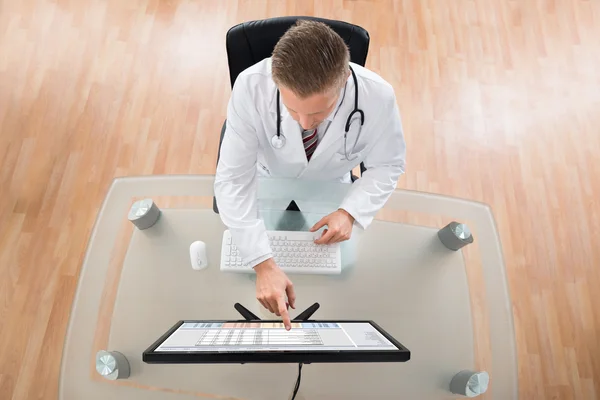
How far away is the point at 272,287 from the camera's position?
46.4 inches

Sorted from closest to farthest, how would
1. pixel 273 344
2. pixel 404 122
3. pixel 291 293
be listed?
pixel 273 344, pixel 291 293, pixel 404 122

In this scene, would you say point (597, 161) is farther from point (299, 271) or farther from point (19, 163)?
point (19, 163)

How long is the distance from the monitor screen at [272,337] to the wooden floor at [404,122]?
129 centimetres

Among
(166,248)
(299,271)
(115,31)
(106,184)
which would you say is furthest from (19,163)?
(299,271)

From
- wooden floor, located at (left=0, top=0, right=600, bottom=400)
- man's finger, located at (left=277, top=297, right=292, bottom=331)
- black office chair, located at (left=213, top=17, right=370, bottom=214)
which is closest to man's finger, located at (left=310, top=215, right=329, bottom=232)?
man's finger, located at (left=277, top=297, right=292, bottom=331)

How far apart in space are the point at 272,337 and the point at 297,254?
0.36m

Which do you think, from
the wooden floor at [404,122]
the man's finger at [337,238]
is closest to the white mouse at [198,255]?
the man's finger at [337,238]

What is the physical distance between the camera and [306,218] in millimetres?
1439

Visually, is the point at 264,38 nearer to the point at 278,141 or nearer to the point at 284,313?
the point at 278,141

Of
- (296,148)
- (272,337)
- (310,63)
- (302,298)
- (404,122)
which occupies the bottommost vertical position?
(302,298)

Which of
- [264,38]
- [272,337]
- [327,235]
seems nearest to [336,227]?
[327,235]

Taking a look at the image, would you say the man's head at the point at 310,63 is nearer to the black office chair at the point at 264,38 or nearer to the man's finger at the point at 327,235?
the black office chair at the point at 264,38

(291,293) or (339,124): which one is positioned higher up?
(339,124)

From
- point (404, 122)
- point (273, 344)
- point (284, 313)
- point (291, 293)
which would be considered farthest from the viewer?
point (404, 122)
